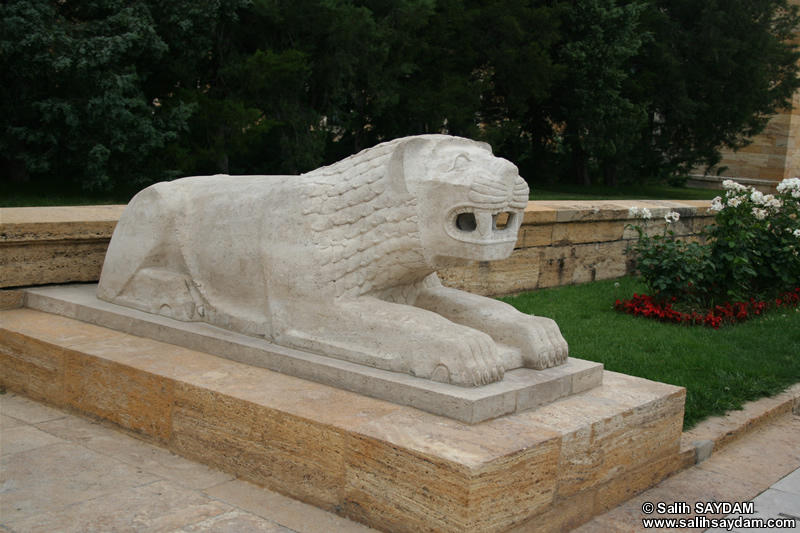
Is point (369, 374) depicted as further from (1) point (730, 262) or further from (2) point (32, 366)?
(1) point (730, 262)

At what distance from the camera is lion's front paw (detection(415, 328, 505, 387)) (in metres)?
3.23

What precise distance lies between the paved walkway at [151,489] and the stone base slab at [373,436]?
79mm

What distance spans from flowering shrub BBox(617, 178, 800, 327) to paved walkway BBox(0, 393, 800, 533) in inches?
110

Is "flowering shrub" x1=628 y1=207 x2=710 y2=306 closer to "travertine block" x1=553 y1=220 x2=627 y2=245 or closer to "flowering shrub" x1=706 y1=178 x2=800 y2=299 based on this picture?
"flowering shrub" x1=706 y1=178 x2=800 y2=299

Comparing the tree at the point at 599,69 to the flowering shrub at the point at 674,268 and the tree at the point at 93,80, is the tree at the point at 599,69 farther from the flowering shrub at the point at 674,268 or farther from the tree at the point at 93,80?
the flowering shrub at the point at 674,268

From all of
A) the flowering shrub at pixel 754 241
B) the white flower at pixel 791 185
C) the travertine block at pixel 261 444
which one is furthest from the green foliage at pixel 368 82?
the travertine block at pixel 261 444

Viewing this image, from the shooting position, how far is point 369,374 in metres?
3.35

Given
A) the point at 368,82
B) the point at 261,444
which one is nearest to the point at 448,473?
the point at 261,444

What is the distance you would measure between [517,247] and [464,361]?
167 inches

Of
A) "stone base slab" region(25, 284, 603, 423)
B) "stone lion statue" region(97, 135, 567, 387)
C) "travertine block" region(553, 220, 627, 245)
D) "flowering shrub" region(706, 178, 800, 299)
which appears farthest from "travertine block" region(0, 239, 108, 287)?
"flowering shrub" region(706, 178, 800, 299)

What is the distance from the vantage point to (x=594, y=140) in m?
16.8

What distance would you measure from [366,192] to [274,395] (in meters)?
1.00

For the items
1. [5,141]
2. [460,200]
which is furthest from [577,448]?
[5,141]

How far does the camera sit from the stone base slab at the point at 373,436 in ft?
9.25
